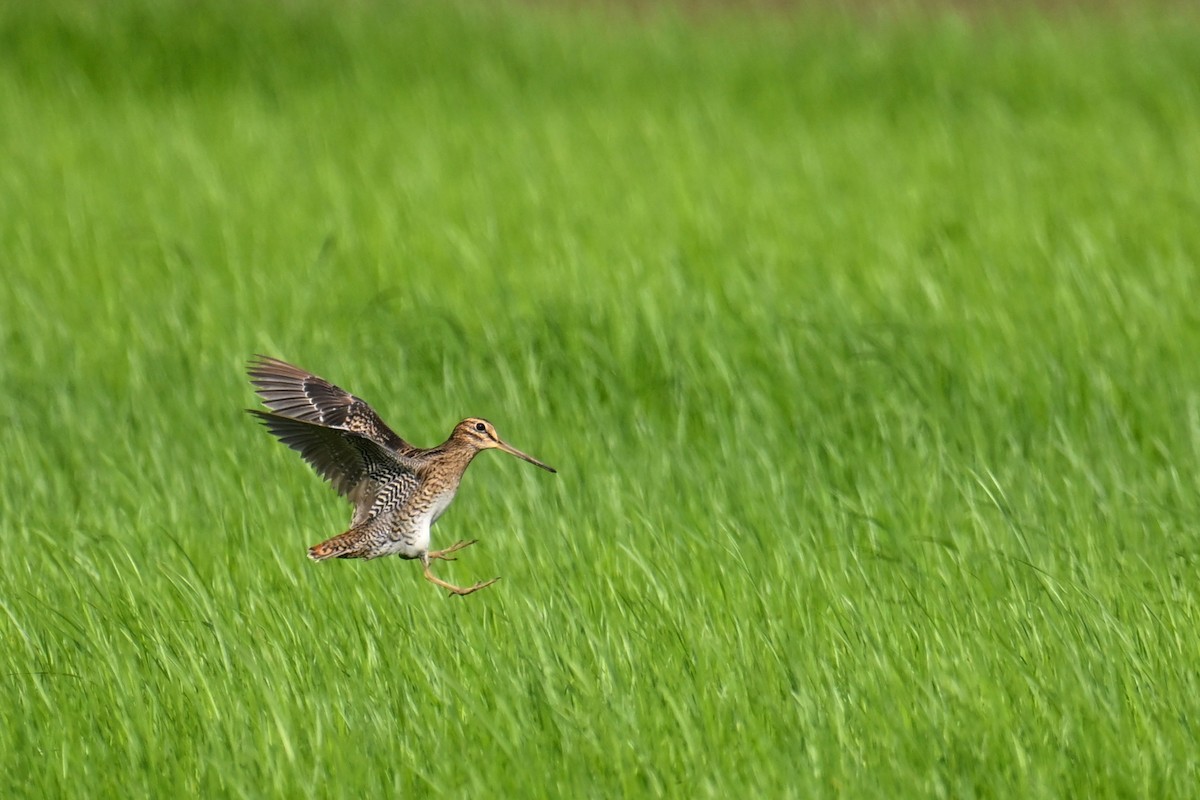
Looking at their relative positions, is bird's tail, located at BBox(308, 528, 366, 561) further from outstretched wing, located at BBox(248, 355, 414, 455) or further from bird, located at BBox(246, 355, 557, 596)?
outstretched wing, located at BBox(248, 355, 414, 455)

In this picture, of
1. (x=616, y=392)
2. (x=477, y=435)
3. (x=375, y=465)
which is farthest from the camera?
(x=616, y=392)

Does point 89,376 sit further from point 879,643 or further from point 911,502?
point 879,643

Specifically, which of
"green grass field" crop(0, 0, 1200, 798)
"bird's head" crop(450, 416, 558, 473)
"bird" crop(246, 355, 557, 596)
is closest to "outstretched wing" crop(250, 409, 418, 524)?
"bird" crop(246, 355, 557, 596)

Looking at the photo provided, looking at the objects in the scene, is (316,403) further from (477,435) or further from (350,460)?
(477,435)

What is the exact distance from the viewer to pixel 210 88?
1179 cm

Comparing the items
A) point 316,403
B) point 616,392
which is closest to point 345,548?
point 316,403

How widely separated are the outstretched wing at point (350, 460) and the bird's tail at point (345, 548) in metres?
0.07

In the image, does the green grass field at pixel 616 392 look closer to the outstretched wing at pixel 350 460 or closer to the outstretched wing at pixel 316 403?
the outstretched wing at pixel 350 460

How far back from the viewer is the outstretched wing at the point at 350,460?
13.4 feet

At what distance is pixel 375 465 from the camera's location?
13.8ft

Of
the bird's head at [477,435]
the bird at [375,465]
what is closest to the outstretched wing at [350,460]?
the bird at [375,465]

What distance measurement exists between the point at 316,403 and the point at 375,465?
0.80ft

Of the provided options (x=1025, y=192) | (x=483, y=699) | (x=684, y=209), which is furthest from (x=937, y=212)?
(x=483, y=699)

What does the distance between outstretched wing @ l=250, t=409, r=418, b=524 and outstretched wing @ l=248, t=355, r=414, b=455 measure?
31 mm
